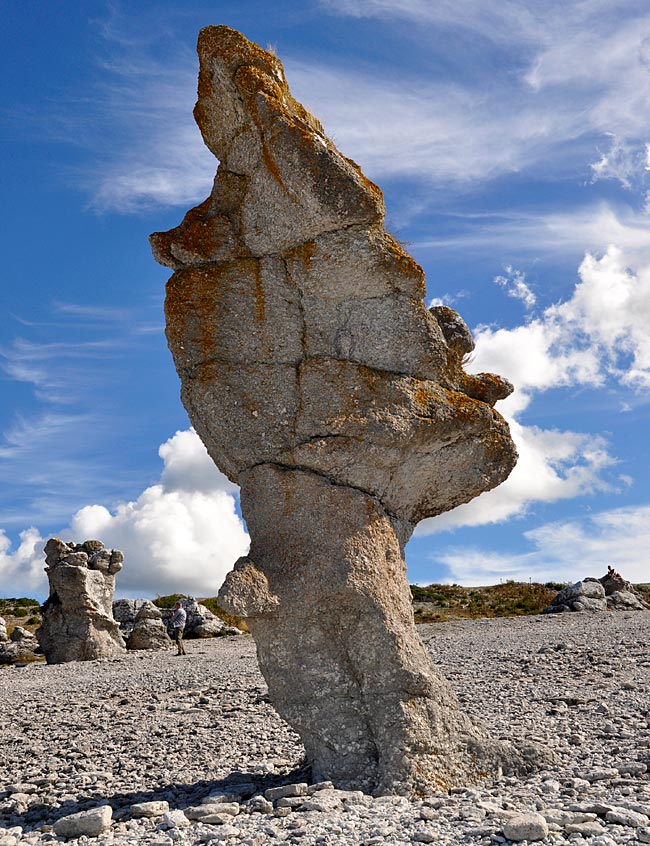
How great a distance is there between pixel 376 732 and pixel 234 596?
177cm

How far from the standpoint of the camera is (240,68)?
29.3ft

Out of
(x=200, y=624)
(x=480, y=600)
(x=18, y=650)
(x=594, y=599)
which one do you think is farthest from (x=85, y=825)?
(x=480, y=600)

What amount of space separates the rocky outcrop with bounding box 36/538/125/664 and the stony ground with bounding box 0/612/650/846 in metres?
5.44

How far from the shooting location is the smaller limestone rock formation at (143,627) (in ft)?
98.4

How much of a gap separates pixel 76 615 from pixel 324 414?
2172 centimetres

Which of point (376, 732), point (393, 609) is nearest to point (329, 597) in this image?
point (393, 609)

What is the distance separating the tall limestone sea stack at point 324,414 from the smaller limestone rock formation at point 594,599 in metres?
24.6

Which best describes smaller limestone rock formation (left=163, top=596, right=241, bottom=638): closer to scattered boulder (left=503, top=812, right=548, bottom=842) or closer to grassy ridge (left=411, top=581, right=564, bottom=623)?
grassy ridge (left=411, top=581, right=564, bottom=623)

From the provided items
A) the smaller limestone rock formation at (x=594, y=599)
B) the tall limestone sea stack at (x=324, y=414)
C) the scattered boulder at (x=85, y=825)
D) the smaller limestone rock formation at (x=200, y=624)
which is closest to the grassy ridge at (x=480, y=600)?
the smaller limestone rock formation at (x=594, y=599)

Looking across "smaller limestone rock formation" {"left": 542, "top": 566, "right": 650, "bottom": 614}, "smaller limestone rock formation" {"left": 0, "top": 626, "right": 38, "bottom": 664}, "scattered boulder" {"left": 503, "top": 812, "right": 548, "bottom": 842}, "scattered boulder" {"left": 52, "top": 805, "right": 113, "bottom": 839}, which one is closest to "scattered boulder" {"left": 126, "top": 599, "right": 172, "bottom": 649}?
"smaller limestone rock formation" {"left": 0, "top": 626, "right": 38, "bottom": 664}

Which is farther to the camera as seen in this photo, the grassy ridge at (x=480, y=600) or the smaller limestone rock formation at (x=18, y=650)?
the grassy ridge at (x=480, y=600)

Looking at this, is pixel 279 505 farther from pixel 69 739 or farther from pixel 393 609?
pixel 69 739

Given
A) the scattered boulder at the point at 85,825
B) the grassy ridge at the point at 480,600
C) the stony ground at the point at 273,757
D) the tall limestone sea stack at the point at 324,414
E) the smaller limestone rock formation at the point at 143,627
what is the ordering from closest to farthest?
1. the stony ground at the point at 273,757
2. the scattered boulder at the point at 85,825
3. the tall limestone sea stack at the point at 324,414
4. the smaller limestone rock formation at the point at 143,627
5. the grassy ridge at the point at 480,600

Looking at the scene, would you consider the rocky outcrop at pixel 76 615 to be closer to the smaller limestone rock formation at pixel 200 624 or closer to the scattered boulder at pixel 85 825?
the smaller limestone rock formation at pixel 200 624
